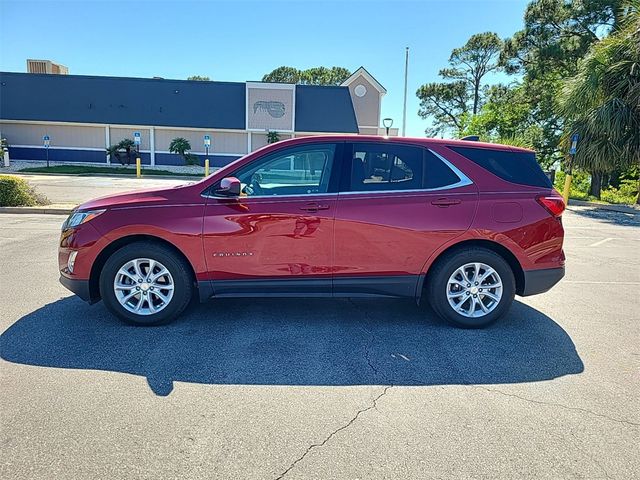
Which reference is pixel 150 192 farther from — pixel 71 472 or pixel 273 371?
pixel 71 472

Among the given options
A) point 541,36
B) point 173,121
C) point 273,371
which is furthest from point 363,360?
point 173,121

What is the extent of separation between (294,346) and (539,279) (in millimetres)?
2529

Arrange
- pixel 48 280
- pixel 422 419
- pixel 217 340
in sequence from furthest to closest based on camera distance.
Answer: pixel 48 280 → pixel 217 340 → pixel 422 419

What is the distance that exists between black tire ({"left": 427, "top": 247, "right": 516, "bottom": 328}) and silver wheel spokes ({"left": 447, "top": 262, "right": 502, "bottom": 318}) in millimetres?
35

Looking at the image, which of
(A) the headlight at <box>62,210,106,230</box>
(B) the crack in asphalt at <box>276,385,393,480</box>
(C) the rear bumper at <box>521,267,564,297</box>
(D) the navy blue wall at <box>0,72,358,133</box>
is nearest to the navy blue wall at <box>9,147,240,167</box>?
(D) the navy blue wall at <box>0,72,358,133</box>

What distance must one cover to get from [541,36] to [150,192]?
2796 centimetres

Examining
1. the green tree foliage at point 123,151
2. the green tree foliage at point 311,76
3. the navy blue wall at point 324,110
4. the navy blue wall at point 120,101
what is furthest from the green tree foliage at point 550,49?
the green tree foliage at point 311,76

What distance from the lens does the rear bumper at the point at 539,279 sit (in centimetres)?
449

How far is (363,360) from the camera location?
12.3ft

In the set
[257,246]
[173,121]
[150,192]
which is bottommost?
[257,246]

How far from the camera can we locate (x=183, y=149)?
32.5 m

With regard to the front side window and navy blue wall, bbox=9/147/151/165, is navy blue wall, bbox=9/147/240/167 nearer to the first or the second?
navy blue wall, bbox=9/147/151/165

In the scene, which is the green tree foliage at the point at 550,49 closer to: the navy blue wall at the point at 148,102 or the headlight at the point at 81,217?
the navy blue wall at the point at 148,102

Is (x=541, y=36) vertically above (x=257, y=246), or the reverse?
(x=541, y=36)
